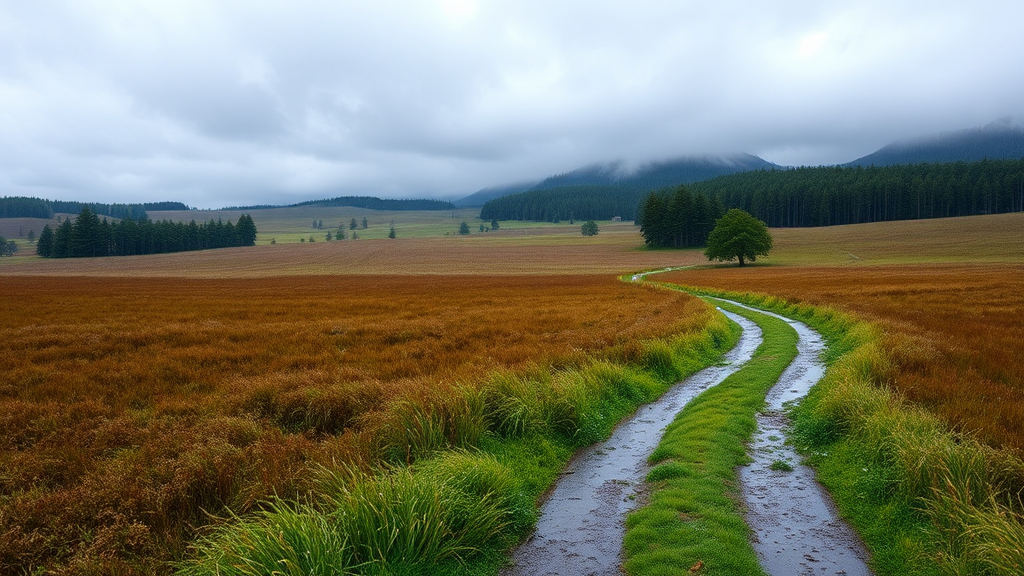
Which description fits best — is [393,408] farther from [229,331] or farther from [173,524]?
[229,331]

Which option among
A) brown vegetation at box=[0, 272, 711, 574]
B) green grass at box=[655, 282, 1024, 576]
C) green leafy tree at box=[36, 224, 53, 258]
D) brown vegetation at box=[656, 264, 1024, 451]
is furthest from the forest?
green leafy tree at box=[36, 224, 53, 258]

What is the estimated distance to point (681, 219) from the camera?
118812 mm

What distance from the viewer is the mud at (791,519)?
561 centimetres

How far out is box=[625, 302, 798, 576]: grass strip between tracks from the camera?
5504mm

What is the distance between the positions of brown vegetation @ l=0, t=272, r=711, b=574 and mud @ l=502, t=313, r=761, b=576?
2813mm

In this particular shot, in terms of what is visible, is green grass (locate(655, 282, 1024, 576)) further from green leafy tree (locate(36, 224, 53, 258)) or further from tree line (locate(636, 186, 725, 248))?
green leafy tree (locate(36, 224, 53, 258))

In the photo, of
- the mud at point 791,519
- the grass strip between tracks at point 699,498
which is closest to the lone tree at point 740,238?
the grass strip between tracks at point 699,498

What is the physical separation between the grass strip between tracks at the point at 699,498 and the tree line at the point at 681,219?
112939 mm

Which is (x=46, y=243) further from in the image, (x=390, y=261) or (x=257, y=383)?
(x=257, y=383)

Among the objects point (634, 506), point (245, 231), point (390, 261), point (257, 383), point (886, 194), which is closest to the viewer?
point (634, 506)

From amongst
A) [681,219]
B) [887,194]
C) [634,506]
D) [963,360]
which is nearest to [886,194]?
[887,194]

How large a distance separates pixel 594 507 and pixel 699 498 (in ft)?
4.77

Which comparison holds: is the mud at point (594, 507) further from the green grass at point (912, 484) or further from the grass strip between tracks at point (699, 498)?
the green grass at point (912, 484)

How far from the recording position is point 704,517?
641 cm
